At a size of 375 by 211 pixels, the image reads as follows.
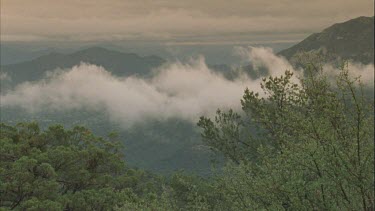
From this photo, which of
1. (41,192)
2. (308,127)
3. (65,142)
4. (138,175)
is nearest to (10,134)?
(65,142)

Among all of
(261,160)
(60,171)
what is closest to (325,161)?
(261,160)

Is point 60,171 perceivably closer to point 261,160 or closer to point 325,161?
point 261,160

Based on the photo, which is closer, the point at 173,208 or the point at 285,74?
the point at 173,208

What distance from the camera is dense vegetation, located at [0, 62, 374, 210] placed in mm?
17031

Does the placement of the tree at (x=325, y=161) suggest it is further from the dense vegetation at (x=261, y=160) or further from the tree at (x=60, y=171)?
the tree at (x=60, y=171)

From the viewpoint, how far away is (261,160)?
29.0 m

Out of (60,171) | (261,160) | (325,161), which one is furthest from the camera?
(60,171)

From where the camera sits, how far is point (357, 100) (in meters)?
17.6

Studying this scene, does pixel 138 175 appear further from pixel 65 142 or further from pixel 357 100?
pixel 357 100

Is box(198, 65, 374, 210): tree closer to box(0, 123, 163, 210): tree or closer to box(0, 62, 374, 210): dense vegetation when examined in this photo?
box(0, 62, 374, 210): dense vegetation

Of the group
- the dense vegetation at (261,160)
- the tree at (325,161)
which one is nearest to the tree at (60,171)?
the dense vegetation at (261,160)

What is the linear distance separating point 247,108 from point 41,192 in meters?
21.8

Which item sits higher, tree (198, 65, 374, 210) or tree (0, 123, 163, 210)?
tree (198, 65, 374, 210)

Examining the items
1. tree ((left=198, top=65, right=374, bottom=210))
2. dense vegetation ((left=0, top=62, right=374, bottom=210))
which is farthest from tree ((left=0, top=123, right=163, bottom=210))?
tree ((left=198, top=65, right=374, bottom=210))
